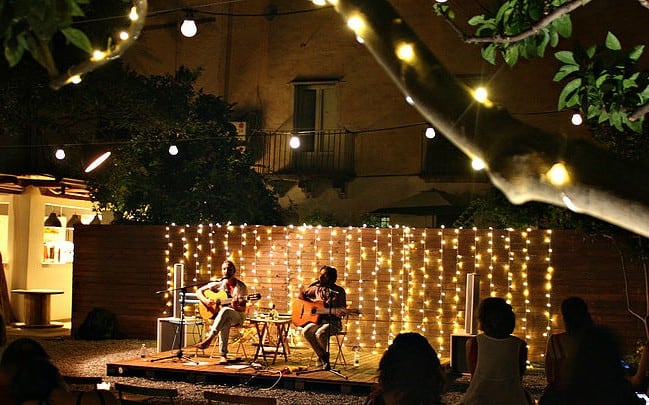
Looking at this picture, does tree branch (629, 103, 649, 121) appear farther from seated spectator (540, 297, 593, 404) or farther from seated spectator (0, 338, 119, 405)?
seated spectator (0, 338, 119, 405)

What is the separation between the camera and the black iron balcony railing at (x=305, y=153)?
1830cm

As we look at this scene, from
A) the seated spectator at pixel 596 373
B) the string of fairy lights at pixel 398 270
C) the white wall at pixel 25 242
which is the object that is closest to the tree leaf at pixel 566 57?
the seated spectator at pixel 596 373

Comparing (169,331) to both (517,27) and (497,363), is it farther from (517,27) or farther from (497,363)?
(517,27)

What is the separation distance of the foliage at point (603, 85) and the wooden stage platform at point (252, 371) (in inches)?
282

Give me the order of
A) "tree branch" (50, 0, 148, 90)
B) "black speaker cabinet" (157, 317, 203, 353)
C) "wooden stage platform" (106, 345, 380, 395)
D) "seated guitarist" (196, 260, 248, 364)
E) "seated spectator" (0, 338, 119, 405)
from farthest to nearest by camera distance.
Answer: "black speaker cabinet" (157, 317, 203, 353) → "seated guitarist" (196, 260, 248, 364) → "wooden stage platform" (106, 345, 380, 395) → "seated spectator" (0, 338, 119, 405) → "tree branch" (50, 0, 148, 90)

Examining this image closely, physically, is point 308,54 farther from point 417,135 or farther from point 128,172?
point 128,172

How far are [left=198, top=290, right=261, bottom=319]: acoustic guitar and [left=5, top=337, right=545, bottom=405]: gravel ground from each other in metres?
1.12

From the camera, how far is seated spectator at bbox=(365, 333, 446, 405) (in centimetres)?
356


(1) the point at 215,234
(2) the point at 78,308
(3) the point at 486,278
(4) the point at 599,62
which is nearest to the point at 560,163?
(4) the point at 599,62

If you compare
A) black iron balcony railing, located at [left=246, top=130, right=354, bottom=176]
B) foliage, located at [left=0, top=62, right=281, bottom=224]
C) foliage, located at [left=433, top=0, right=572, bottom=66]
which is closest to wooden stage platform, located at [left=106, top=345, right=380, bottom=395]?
foliage, located at [left=0, top=62, right=281, bottom=224]

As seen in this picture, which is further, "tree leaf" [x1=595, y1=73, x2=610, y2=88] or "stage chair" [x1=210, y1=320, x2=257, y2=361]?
"stage chair" [x1=210, y1=320, x2=257, y2=361]

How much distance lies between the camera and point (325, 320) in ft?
36.7

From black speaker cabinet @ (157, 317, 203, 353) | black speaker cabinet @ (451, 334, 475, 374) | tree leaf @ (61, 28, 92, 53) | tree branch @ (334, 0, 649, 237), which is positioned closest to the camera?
tree branch @ (334, 0, 649, 237)

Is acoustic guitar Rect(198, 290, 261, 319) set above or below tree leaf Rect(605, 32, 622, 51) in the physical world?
below
